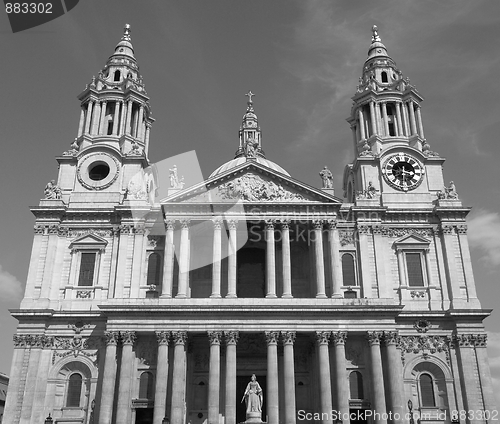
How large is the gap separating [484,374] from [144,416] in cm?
2186

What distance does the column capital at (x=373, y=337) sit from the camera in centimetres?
3597

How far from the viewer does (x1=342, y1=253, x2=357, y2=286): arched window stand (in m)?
40.0

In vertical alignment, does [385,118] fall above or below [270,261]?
above

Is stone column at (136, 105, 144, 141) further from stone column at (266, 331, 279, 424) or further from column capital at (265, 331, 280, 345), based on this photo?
stone column at (266, 331, 279, 424)

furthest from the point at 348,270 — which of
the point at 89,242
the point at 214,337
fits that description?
the point at 89,242

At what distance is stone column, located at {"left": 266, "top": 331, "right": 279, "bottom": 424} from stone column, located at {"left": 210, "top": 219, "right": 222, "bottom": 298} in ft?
14.9

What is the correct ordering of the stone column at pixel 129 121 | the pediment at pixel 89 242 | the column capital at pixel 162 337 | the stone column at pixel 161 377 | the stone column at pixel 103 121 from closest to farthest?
1. the stone column at pixel 161 377
2. the column capital at pixel 162 337
3. the pediment at pixel 89 242
4. the stone column at pixel 129 121
5. the stone column at pixel 103 121

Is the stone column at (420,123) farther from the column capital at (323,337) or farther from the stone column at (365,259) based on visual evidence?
the column capital at (323,337)

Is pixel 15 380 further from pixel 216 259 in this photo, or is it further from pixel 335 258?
pixel 335 258

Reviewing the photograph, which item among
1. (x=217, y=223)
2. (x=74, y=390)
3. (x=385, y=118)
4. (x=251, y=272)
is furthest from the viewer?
(x=385, y=118)

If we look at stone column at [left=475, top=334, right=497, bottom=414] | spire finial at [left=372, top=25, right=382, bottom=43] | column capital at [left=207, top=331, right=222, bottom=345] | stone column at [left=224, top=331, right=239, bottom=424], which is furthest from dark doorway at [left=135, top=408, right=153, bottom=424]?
spire finial at [left=372, top=25, right=382, bottom=43]

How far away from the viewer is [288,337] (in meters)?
36.0

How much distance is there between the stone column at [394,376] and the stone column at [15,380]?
23154mm

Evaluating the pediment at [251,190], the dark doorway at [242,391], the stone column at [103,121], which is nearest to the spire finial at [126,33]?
the stone column at [103,121]
